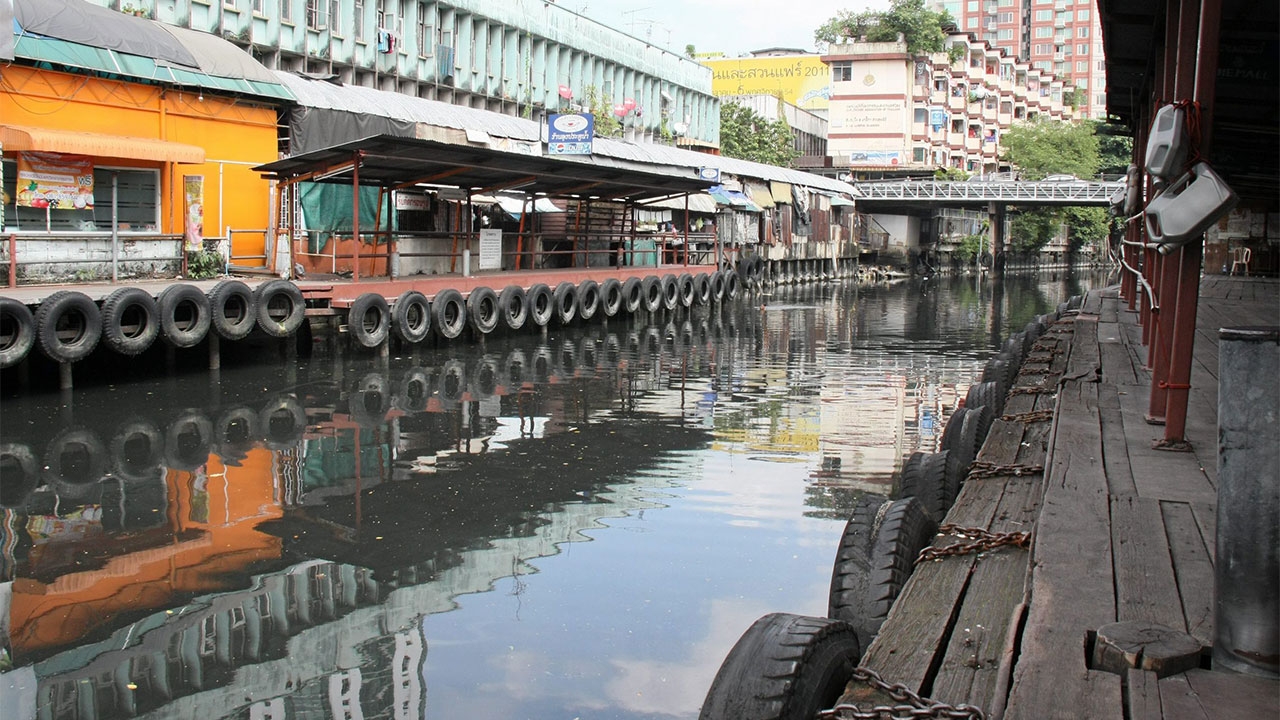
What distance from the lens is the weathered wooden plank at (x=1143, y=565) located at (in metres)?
3.58

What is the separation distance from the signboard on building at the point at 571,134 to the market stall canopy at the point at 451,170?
2036 millimetres

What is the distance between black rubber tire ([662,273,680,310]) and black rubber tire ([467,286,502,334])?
339 inches

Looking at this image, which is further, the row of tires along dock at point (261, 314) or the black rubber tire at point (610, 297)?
the black rubber tire at point (610, 297)

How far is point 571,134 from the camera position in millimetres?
31484

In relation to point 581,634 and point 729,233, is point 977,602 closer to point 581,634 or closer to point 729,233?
point 581,634

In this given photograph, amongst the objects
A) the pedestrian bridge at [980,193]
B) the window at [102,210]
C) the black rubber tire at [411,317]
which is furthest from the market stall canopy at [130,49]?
the pedestrian bridge at [980,193]

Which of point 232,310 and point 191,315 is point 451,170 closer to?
point 232,310

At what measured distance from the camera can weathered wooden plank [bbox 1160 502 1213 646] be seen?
3.47 metres

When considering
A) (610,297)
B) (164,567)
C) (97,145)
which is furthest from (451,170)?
(164,567)

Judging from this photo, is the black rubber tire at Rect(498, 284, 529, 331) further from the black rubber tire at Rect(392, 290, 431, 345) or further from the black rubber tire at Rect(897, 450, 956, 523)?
the black rubber tire at Rect(897, 450, 956, 523)

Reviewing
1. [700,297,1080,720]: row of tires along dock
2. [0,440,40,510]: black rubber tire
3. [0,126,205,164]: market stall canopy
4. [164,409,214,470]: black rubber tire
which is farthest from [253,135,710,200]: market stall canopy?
[700,297,1080,720]: row of tires along dock

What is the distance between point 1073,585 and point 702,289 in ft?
94.1

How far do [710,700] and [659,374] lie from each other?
14.2 meters

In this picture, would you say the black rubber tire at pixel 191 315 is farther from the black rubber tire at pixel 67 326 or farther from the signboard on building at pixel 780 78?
the signboard on building at pixel 780 78
